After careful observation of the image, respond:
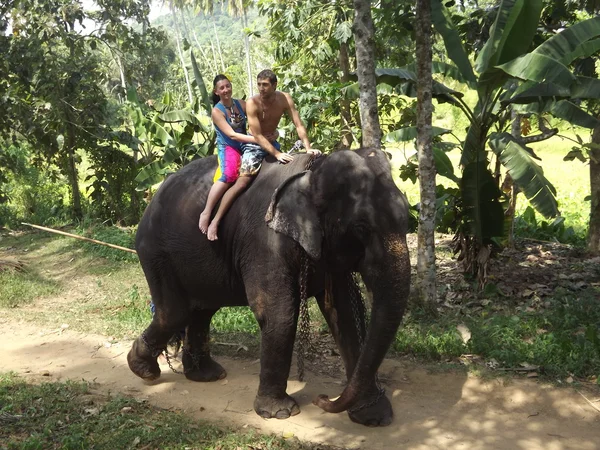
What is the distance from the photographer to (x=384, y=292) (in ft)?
15.0

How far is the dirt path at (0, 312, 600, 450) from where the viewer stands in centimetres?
512

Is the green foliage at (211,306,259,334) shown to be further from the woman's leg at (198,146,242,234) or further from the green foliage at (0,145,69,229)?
the green foliage at (0,145,69,229)

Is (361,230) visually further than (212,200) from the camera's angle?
No

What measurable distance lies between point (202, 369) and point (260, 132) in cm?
246

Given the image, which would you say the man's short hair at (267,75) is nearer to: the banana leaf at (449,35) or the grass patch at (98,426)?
the grass patch at (98,426)

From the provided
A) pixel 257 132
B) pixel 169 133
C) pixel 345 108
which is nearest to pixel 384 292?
pixel 257 132

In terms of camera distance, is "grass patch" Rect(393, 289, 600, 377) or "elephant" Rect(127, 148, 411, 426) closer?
"elephant" Rect(127, 148, 411, 426)

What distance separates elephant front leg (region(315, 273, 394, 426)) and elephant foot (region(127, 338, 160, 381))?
1787 mm

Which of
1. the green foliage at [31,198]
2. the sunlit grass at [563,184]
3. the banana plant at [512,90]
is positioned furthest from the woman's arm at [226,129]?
the green foliage at [31,198]

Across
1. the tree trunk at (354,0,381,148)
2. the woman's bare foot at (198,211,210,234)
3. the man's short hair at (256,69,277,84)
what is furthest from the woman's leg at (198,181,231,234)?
the tree trunk at (354,0,381,148)

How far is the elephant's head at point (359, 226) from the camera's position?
4578 mm

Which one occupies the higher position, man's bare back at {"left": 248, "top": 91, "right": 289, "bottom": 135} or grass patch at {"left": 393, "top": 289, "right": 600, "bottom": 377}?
man's bare back at {"left": 248, "top": 91, "right": 289, "bottom": 135}

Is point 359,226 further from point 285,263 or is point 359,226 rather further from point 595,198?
point 595,198

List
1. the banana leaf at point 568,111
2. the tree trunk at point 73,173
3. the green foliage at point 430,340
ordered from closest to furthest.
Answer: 1. the green foliage at point 430,340
2. the banana leaf at point 568,111
3. the tree trunk at point 73,173
